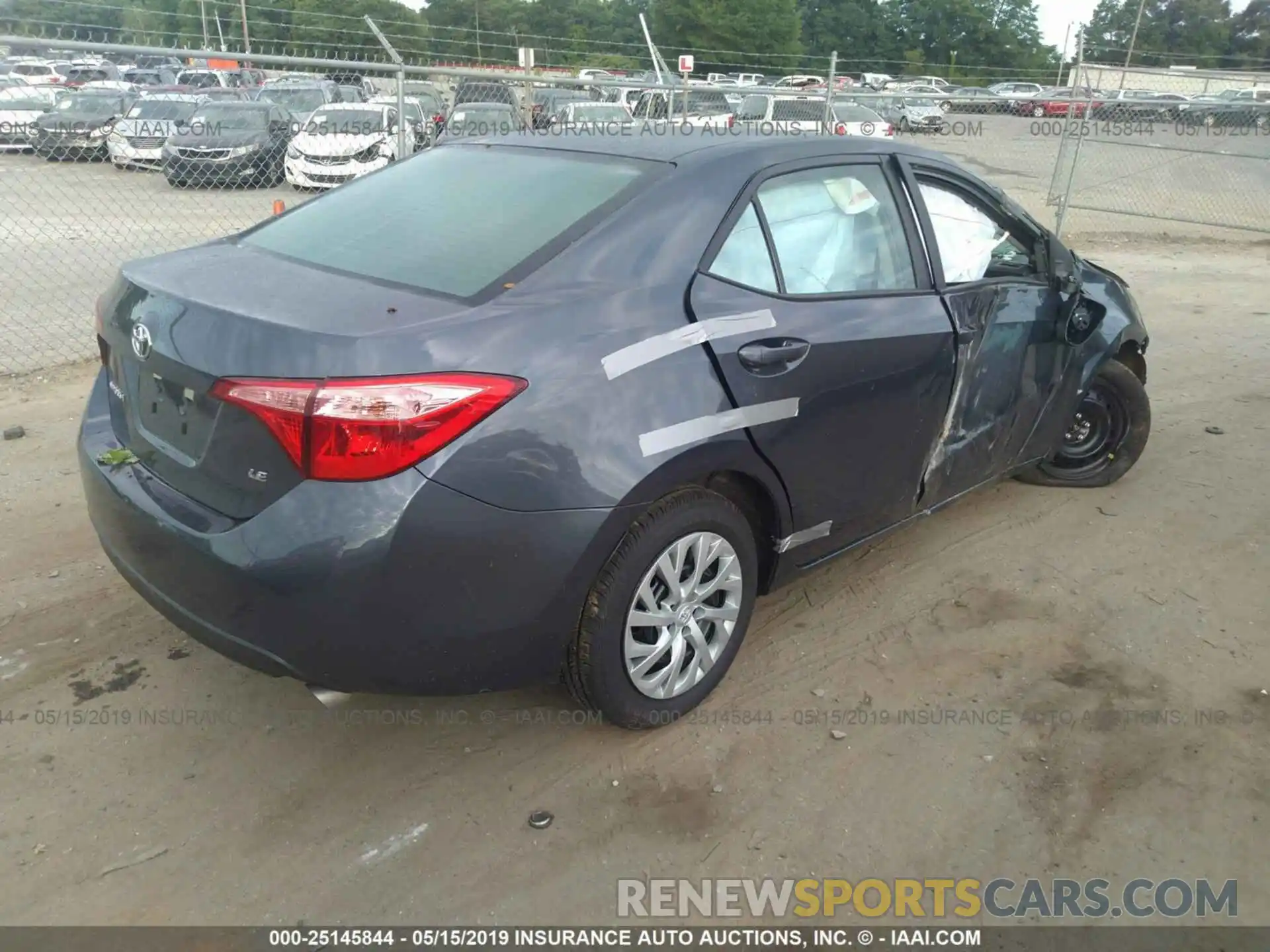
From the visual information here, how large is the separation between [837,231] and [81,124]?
18.0 meters

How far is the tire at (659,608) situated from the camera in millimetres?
2678

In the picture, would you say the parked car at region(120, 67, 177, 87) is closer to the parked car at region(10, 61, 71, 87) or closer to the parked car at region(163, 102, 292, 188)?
the parked car at region(10, 61, 71, 87)

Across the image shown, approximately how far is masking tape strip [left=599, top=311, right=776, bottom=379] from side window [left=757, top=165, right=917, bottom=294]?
0.81 feet

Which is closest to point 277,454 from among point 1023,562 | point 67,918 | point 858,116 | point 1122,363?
point 67,918

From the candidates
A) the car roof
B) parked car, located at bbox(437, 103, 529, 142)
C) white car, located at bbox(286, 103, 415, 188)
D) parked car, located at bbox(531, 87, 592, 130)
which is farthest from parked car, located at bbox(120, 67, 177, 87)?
the car roof

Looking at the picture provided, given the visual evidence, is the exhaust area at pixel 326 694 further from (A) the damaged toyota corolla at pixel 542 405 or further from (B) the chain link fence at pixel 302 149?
(B) the chain link fence at pixel 302 149

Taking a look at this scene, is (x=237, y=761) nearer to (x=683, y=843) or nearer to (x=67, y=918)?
(x=67, y=918)

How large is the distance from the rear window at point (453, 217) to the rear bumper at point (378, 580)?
2.09 feet

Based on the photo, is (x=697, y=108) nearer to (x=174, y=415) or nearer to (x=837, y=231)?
(x=837, y=231)

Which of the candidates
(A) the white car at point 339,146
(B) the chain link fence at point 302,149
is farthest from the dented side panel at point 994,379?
(A) the white car at point 339,146

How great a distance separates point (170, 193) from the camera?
541 inches

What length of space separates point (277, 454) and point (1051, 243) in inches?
129

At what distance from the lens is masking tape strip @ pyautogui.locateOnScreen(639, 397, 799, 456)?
8.55ft

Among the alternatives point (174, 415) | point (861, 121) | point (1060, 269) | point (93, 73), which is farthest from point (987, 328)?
point (93, 73)
